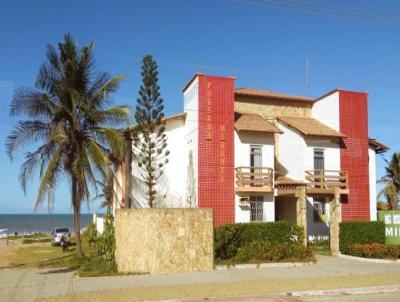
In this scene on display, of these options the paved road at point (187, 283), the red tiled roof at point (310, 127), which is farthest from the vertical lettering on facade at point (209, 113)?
the paved road at point (187, 283)

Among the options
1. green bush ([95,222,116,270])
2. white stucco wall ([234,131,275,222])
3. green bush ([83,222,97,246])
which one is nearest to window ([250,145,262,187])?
white stucco wall ([234,131,275,222])

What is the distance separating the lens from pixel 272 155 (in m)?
25.1

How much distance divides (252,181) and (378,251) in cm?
712

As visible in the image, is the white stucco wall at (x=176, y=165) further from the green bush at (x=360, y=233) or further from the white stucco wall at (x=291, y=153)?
the green bush at (x=360, y=233)

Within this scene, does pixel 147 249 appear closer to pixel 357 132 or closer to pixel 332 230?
pixel 332 230

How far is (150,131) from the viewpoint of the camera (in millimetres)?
25844

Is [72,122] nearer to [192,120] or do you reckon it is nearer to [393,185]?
[192,120]

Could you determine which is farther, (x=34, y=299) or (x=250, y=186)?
(x=250, y=186)

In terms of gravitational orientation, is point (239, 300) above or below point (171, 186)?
below

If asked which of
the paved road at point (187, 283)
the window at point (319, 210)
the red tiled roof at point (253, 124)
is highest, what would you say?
the red tiled roof at point (253, 124)

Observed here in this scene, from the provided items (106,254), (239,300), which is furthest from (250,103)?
(239,300)

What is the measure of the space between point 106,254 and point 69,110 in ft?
21.0

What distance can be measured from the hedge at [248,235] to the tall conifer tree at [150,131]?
829 cm

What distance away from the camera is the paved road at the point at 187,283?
39.5ft
